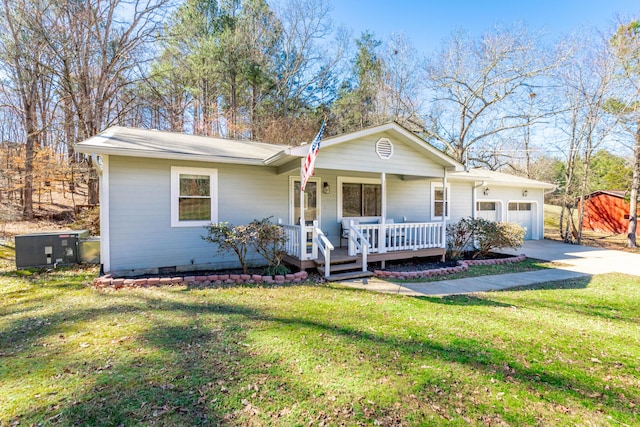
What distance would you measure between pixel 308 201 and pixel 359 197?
1.88 m

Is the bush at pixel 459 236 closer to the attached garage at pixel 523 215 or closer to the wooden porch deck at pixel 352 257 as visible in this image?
the wooden porch deck at pixel 352 257

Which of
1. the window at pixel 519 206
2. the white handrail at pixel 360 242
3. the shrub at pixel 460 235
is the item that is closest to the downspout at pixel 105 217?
the white handrail at pixel 360 242

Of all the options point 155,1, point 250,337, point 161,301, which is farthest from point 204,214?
point 155,1

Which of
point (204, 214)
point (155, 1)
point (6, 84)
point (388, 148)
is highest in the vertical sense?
point (155, 1)

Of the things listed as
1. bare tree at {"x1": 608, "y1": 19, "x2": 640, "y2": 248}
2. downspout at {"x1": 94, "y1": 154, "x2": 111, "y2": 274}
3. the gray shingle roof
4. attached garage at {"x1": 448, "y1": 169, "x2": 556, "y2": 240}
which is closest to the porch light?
the gray shingle roof

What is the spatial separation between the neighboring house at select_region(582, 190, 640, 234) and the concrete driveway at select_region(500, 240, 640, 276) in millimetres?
8655

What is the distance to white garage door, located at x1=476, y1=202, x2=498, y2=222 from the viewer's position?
1375cm

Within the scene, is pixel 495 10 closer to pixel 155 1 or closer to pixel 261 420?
pixel 155 1

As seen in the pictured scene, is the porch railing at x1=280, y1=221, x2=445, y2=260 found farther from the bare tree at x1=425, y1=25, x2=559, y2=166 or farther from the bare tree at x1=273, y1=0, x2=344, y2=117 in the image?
the bare tree at x1=273, y1=0, x2=344, y2=117

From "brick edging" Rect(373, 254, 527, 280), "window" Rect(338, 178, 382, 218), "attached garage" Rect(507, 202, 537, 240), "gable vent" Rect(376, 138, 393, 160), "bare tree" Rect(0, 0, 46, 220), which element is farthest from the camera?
"attached garage" Rect(507, 202, 537, 240)

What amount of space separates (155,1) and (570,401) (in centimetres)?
1958

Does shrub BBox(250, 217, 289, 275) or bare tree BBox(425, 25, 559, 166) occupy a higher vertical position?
bare tree BBox(425, 25, 559, 166)

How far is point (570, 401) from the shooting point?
2.72 meters

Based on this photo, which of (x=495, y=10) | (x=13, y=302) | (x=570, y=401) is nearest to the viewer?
(x=570, y=401)
